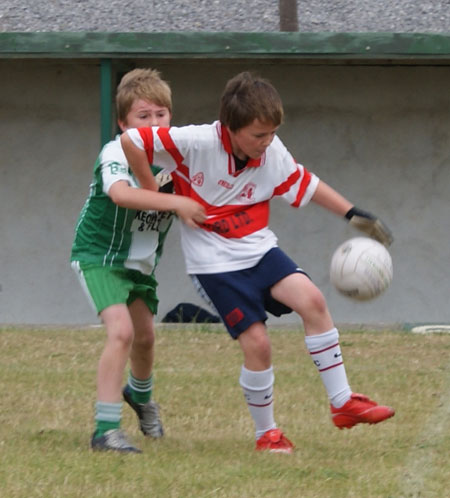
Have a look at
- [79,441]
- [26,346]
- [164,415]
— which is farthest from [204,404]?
[26,346]

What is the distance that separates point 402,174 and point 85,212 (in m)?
7.18

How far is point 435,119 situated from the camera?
12.3m

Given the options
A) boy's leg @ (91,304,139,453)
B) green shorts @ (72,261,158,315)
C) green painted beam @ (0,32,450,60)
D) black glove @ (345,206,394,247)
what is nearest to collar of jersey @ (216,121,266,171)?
black glove @ (345,206,394,247)

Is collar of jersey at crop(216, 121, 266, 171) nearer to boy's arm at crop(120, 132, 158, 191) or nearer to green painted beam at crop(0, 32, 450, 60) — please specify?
boy's arm at crop(120, 132, 158, 191)

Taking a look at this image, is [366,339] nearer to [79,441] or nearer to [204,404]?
[204,404]

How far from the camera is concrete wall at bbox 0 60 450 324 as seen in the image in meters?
12.3

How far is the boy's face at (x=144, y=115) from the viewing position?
5564mm

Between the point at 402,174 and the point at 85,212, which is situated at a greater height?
the point at 85,212

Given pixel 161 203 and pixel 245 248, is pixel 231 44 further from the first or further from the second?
pixel 161 203

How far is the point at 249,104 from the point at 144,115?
638 mm

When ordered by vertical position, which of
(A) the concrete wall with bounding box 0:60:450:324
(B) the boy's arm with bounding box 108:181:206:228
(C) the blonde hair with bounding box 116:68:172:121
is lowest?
(A) the concrete wall with bounding box 0:60:450:324

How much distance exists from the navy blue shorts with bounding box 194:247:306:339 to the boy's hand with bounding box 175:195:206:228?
1.05 feet

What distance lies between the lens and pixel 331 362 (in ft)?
17.4

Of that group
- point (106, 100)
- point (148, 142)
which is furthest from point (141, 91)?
point (106, 100)
